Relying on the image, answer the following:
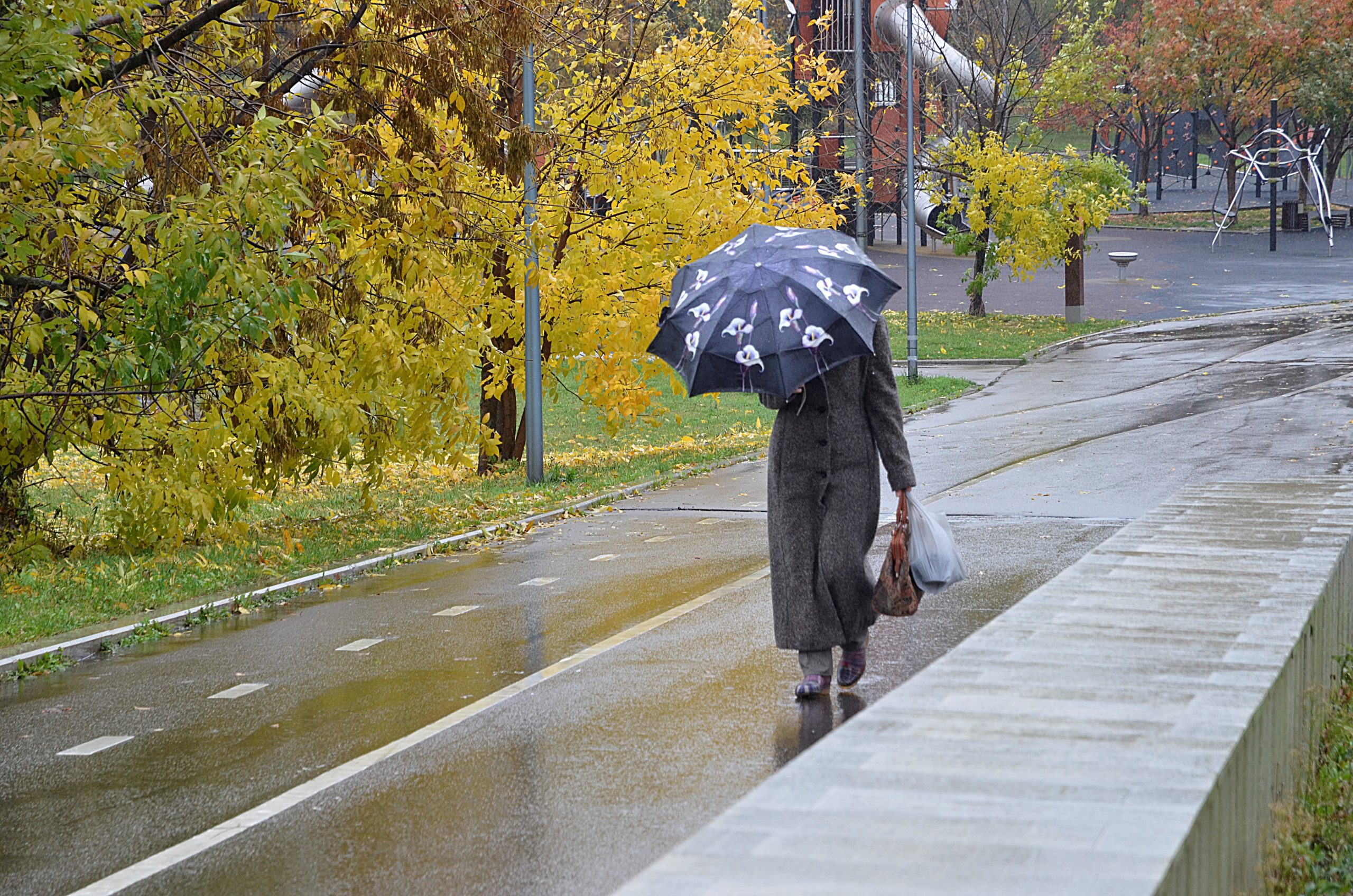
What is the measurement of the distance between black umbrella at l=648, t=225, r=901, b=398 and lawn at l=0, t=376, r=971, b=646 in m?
4.44

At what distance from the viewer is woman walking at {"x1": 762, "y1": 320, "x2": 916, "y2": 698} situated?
21.5 feet

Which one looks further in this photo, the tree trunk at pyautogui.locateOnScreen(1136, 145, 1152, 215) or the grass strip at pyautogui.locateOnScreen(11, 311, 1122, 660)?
the tree trunk at pyautogui.locateOnScreen(1136, 145, 1152, 215)

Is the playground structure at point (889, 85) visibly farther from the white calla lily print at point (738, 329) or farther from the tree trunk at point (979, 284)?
the white calla lily print at point (738, 329)

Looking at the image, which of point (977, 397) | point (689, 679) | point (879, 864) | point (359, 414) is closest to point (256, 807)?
point (689, 679)

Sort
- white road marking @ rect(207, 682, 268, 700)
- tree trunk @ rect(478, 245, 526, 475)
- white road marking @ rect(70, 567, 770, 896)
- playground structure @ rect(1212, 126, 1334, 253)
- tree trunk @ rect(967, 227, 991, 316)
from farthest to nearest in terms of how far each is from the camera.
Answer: playground structure @ rect(1212, 126, 1334, 253)
tree trunk @ rect(967, 227, 991, 316)
tree trunk @ rect(478, 245, 526, 475)
white road marking @ rect(207, 682, 268, 700)
white road marking @ rect(70, 567, 770, 896)

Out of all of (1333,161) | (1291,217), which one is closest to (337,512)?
(1291,217)

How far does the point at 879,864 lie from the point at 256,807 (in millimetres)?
3295

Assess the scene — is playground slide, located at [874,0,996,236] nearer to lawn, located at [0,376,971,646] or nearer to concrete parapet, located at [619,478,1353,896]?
lawn, located at [0,376,971,646]

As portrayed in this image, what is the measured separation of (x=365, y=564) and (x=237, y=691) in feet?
11.9

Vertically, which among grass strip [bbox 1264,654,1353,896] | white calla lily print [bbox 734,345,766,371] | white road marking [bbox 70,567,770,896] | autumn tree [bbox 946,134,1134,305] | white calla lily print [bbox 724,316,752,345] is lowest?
white road marking [bbox 70,567,770,896]

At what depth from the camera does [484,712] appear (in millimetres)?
6793

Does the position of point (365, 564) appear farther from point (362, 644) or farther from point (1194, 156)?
point (1194, 156)

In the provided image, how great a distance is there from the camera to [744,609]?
892 centimetres

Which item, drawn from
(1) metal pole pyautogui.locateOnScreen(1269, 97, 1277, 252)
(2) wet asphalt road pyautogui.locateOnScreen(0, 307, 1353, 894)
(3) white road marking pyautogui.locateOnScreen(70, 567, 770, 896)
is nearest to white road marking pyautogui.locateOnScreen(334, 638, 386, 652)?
(2) wet asphalt road pyautogui.locateOnScreen(0, 307, 1353, 894)
